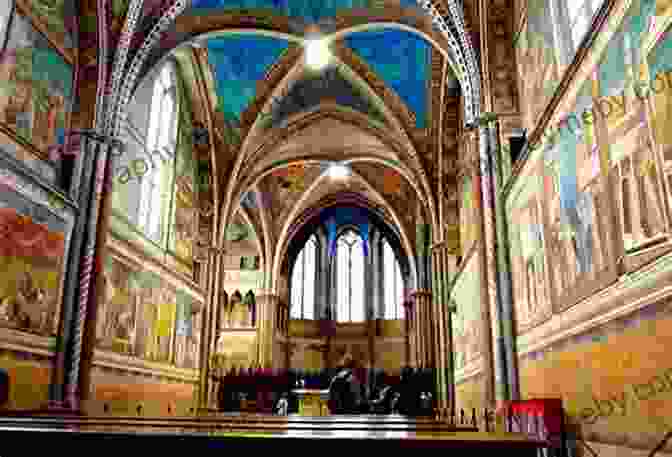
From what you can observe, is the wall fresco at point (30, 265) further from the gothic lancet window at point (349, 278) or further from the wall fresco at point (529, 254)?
the gothic lancet window at point (349, 278)

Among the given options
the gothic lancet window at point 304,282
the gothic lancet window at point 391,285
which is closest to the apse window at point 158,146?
the gothic lancet window at point 304,282

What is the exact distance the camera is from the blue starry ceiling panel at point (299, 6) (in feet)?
49.8

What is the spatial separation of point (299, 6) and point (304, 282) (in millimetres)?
17325

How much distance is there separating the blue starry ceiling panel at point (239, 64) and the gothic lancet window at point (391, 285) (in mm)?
14047

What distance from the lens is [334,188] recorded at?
28.3 meters

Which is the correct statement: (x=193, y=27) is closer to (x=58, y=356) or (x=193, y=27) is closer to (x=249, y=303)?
(x=58, y=356)

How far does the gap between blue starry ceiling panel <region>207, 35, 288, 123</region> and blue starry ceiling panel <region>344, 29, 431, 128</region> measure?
2.52 metres

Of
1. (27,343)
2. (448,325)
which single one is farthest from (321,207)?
(27,343)

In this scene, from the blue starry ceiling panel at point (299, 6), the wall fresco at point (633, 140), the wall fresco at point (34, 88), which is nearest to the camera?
the wall fresco at point (633, 140)

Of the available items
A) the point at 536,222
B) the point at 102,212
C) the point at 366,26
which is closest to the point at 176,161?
the point at 102,212

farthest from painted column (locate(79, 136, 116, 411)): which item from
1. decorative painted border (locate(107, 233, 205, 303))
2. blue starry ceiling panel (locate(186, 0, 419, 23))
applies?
blue starry ceiling panel (locate(186, 0, 419, 23))

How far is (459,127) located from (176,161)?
8737 mm

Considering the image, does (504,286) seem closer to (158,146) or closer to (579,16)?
(579,16)

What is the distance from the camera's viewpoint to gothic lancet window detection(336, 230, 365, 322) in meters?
30.2
